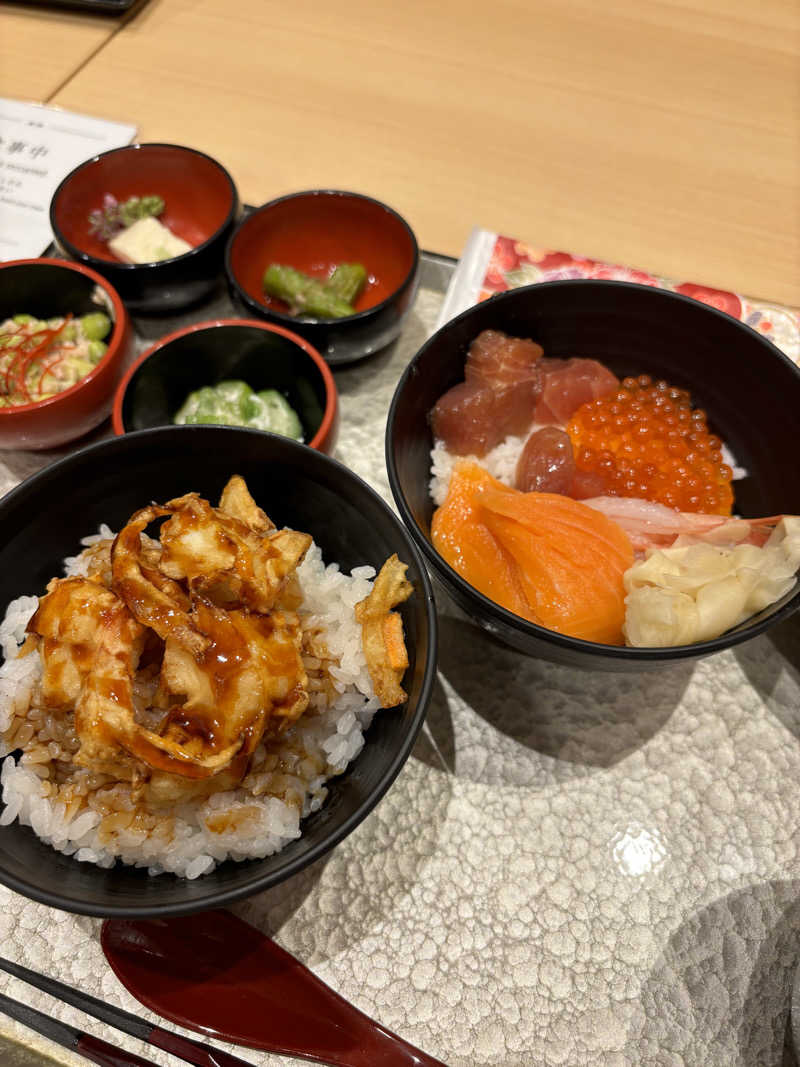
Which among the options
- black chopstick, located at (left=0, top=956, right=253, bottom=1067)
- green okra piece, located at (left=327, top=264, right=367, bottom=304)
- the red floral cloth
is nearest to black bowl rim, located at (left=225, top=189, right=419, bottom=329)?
green okra piece, located at (left=327, top=264, right=367, bottom=304)

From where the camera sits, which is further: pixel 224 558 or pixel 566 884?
pixel 566 884

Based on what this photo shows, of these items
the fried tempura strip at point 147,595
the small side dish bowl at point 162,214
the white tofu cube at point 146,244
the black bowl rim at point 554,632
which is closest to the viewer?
Answer: the fried tempura strip at point 147,595

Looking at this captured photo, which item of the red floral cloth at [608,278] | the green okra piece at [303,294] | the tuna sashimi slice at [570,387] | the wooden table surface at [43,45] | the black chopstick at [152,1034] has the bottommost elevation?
the black chopstick at [152,1034]

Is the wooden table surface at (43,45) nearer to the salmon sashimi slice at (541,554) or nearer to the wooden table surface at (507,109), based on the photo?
the wooden table surface at (507,109)

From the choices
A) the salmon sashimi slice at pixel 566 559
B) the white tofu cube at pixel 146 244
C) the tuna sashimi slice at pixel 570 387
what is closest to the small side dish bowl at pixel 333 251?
the white tofu cube at pixel 146 244

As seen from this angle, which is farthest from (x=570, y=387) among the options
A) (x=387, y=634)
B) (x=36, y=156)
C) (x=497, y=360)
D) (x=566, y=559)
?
(x=36, y=156)

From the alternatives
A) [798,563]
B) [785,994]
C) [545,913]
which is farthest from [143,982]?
[798,563]

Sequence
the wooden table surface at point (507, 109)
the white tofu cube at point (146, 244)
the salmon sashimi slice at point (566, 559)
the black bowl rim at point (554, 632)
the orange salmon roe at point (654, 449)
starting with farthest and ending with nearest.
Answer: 1. the wooden table surface at point (507, 109)
2. the white tofu cube at point (146, 244)
3. the orange salmon roe at point (654, 449)
4. the salmon sashimi slice at point (566, 559)
5. the black bowl rim at point (554, 632)

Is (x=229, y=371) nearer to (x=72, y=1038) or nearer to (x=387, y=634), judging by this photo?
(x=387, y=634)
